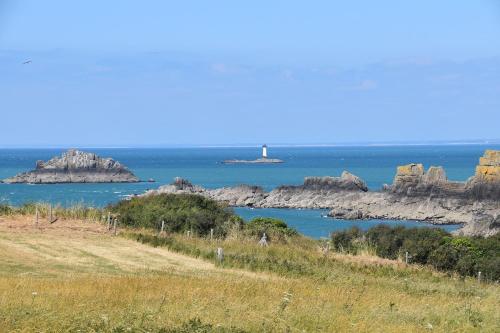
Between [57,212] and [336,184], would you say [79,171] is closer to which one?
[336,184]

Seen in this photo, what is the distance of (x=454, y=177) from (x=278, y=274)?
146896 millimetres

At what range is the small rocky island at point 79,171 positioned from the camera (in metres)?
175

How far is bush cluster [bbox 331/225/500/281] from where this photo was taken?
40.8 meters

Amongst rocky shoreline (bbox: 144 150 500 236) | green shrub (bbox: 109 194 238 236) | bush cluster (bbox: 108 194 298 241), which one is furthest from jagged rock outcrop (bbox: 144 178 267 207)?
bush cluster (bbox: 108 194 298 241)

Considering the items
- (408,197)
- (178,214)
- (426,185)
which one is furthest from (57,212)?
(426,185)

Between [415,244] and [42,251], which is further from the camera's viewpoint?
[415,244]

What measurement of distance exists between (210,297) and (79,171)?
544ft

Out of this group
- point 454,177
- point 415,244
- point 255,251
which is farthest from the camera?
point 454,177

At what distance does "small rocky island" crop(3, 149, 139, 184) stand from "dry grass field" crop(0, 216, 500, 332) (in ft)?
468

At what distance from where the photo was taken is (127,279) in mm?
22344

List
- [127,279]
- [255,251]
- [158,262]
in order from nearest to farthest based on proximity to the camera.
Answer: [127,279]
[158,262]
[255,251]

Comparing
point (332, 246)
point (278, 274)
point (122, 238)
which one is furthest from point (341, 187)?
point (278, 274)

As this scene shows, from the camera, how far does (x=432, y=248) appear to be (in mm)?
43719

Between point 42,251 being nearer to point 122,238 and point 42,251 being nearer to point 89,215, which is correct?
point 122,238
